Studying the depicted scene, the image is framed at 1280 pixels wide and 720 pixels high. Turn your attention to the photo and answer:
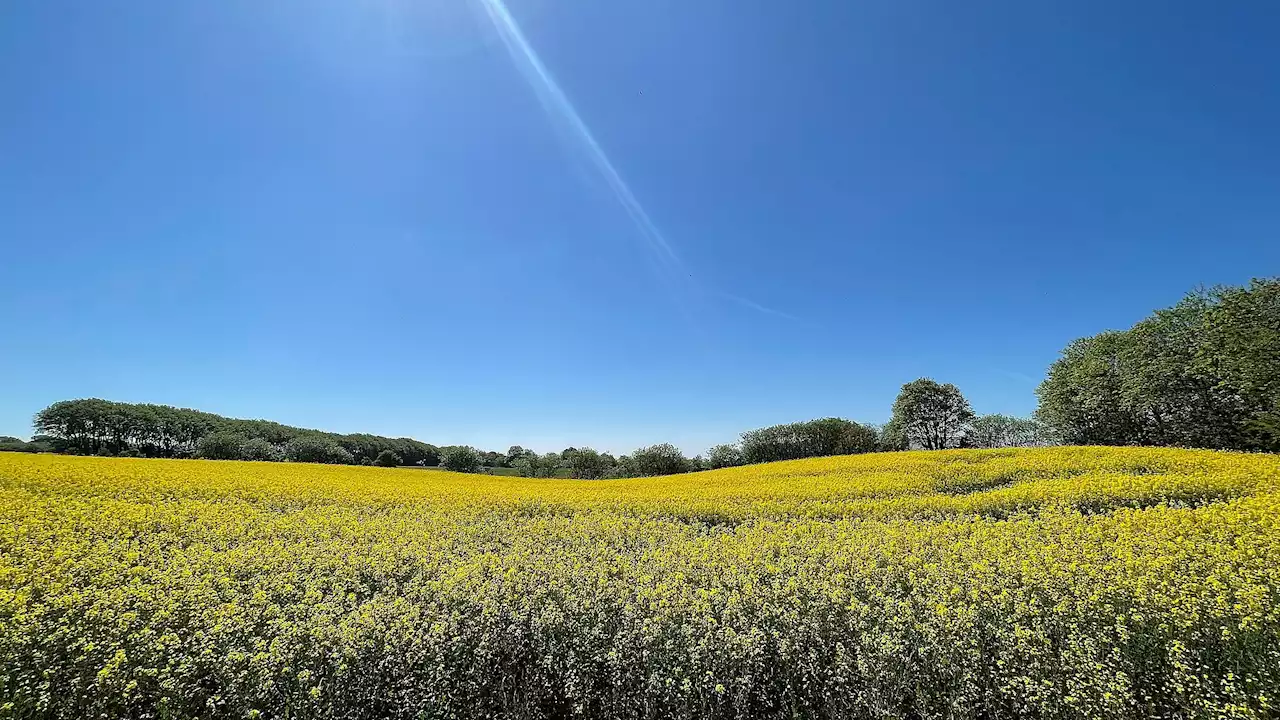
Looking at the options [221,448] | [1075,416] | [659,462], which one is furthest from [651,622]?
[221,448]

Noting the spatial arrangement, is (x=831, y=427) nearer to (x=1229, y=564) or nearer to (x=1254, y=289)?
(x=1254, y=289)

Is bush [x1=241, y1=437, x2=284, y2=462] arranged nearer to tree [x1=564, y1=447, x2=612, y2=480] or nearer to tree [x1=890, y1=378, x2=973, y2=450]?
tree [x1=564, y1=447, x2=612, y2=480]

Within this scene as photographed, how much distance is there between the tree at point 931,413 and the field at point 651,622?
47.4 meters

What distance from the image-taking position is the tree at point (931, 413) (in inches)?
2016

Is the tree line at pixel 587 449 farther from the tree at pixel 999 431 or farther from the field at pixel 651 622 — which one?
the field at pixel 651 622

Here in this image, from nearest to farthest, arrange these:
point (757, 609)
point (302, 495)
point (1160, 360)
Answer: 1. point (757, 609)
2. point (302, 495)
3. point (1160, 360)

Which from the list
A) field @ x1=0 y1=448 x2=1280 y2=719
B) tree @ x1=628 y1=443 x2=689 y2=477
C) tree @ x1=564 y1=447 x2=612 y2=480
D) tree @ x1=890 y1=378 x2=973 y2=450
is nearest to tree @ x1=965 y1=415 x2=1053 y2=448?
tree @ x1=890 y1=378 x2=973 y2=450

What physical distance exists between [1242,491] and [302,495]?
24841 millimetres

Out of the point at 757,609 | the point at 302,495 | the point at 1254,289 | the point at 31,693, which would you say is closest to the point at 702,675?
the point at 757,609

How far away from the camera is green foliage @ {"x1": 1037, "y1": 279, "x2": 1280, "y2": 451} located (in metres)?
21.1

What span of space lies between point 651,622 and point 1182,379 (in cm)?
3936

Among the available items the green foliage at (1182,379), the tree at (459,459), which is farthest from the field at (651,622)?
the tree at (459,459)

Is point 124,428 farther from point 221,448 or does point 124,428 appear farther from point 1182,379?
point 1182,379

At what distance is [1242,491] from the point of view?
429 inches
